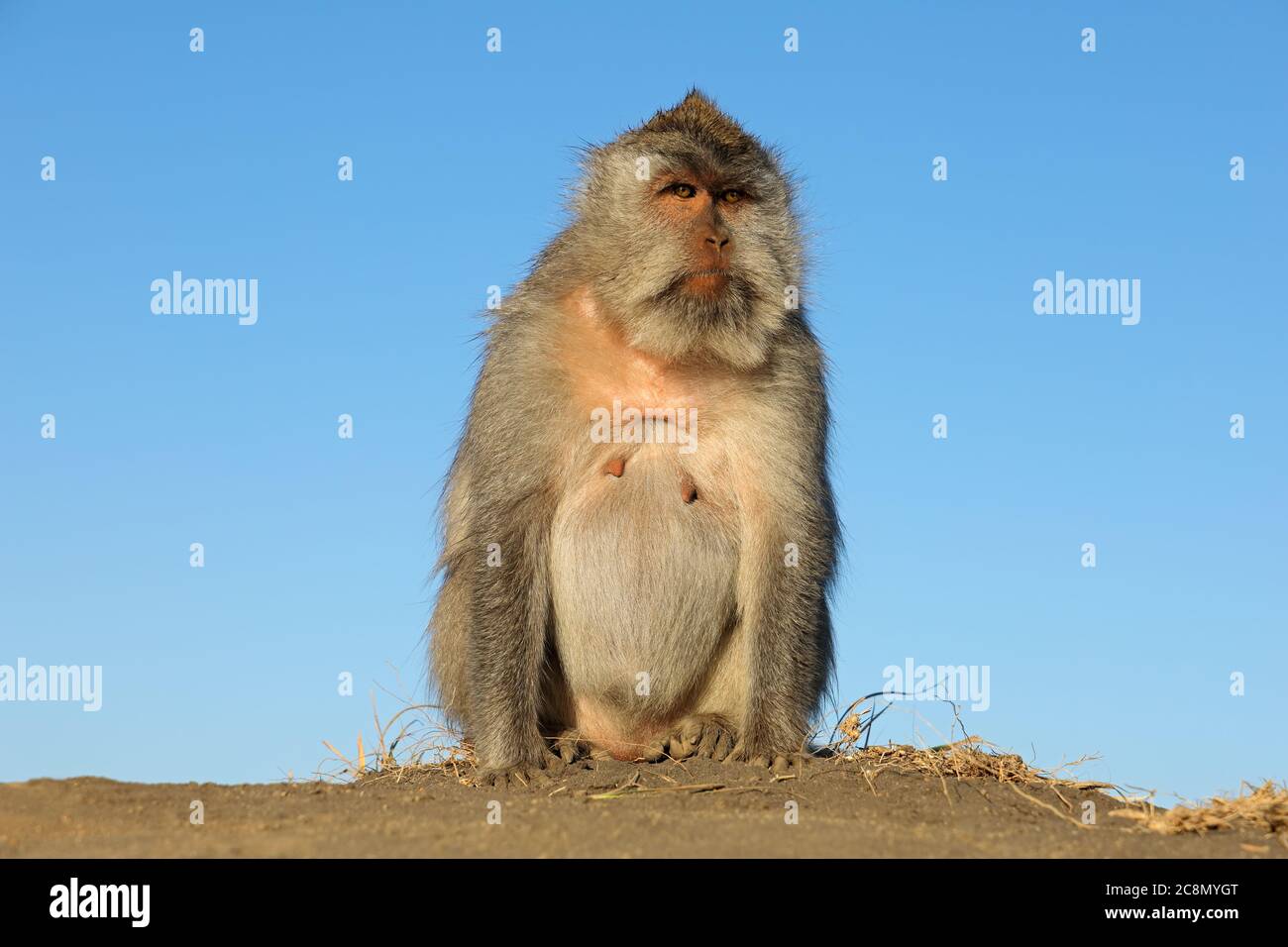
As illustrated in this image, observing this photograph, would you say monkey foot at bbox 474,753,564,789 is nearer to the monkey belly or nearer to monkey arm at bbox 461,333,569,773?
monkey arm at bbox 461,333,569,773

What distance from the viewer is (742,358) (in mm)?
8516

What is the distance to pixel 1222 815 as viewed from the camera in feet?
22.6

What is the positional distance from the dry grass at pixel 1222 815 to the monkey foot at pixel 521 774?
3.25 meters

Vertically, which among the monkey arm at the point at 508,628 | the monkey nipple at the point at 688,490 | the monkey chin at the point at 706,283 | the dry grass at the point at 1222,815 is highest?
the monkey chin at the point at 706,283

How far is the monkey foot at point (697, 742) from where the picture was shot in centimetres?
852

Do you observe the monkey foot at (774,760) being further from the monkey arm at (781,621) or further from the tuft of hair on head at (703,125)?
the tuft of hair on head at (703,125)

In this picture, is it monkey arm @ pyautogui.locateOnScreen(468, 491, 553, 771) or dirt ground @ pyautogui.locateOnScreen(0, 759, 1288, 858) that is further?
monkey arm @ pyautogui.locateOnScreen(468, 491, 553, 771)

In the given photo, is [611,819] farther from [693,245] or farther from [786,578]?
[693,245]

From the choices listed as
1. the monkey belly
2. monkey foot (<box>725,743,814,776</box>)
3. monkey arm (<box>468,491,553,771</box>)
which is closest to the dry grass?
monkey foot (<box>725,743,814,776</box>)

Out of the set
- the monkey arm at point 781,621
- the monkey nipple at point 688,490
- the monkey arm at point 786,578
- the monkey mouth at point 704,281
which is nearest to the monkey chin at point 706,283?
the monkey mouth at point 704,281

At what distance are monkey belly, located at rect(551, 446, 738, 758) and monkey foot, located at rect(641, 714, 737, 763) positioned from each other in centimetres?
23

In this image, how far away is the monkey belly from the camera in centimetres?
850
